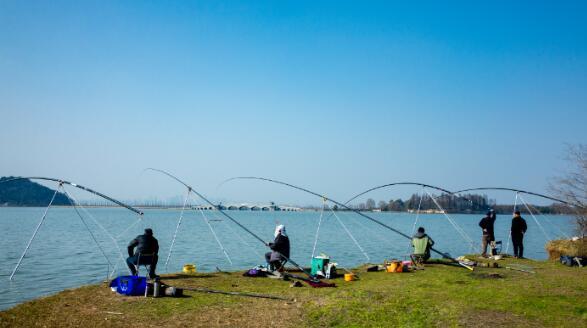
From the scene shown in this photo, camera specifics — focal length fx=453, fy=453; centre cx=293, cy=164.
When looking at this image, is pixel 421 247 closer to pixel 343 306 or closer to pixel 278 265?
pixel 278 265

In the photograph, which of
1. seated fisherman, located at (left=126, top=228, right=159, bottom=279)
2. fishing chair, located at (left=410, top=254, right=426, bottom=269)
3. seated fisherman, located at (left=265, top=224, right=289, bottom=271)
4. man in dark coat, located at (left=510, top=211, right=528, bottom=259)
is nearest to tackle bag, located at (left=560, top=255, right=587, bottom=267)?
man in dark coat, located at (left=510, top=211, right=528, bottom=259)

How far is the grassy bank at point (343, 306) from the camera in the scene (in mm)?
8891

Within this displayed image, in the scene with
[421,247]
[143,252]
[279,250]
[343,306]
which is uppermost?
[421,247]

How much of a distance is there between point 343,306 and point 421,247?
27.8 feet

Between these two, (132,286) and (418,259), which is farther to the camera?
(418,259)

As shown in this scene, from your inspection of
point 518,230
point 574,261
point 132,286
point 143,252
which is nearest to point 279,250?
point 143,252

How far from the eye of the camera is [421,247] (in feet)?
57.2

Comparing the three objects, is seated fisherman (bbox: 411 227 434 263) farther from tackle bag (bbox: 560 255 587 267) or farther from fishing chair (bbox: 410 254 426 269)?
tackle bag (bbox: 560 255 587 267)

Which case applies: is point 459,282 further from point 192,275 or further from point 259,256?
point 259,256

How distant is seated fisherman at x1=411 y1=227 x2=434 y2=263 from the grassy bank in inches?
157

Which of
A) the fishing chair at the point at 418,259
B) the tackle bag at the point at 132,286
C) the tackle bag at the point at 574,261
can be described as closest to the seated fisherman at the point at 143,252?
the tackle bag at the point at 132,286

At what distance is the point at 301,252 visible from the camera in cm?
3020

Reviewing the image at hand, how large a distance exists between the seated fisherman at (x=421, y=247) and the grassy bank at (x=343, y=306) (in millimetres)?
3978

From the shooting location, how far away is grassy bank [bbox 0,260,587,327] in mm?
8891
